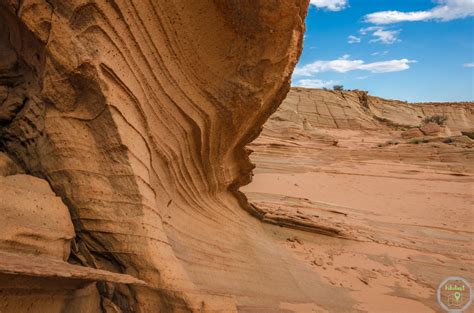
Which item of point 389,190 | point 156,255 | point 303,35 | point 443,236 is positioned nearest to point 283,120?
point 389,190

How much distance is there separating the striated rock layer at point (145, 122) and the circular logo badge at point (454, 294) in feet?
5.06

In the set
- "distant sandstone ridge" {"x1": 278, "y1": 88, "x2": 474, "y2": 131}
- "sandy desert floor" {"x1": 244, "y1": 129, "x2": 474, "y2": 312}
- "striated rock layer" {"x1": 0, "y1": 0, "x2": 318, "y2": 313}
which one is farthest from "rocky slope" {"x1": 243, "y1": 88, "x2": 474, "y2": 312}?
"distant sandstone ridge" {"x1": 278, "y1": 88, "x2": 474, "y2": 131}

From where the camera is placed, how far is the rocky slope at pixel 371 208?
3953mm

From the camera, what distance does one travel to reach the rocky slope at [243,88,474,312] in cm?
395

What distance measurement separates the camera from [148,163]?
7.39ft

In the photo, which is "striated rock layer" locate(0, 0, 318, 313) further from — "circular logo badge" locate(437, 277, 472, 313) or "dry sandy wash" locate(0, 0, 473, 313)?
"circular logo badge" locate(437, 277, 472, 313)

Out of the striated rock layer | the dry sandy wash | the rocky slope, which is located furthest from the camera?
the rocky slope

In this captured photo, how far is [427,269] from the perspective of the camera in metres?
4.43

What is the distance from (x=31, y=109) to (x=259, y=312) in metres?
1.91

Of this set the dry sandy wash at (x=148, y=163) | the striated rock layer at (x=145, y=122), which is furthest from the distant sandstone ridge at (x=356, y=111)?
the striated rock layer at (x=145, y=122)

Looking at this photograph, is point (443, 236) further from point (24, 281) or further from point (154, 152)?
point (24, 281)

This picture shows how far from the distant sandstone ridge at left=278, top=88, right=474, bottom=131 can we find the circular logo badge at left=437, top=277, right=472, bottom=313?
14837 mm

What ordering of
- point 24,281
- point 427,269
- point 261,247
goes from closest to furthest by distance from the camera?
point 24,281 < point 261,247 < point 427,269

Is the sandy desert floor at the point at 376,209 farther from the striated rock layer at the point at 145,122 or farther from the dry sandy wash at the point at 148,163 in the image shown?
the striated rock layer at the point at 145,122
